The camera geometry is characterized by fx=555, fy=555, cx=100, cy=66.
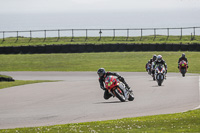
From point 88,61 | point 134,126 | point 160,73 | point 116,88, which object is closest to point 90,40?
point 88,61

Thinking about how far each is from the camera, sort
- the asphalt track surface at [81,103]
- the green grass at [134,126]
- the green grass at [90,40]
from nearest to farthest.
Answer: the green grass at [134,126]
the asphalt track surface at [81,103]
the green grass at [90,40]

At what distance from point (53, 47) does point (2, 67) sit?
9827 mm

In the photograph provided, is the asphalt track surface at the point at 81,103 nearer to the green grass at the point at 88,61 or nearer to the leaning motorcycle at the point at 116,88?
the leaning motorcycle at the point at 116,88

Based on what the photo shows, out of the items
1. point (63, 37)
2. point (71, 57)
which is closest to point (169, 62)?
point (71, 57)

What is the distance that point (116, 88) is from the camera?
1867 centimetres

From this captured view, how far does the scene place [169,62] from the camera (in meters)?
46.7

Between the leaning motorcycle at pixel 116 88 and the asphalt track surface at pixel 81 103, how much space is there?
0.29m

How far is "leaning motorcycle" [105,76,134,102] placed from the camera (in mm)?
18547

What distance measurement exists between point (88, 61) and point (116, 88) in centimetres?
3067

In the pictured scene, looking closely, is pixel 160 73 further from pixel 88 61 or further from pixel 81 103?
pixel 88 61

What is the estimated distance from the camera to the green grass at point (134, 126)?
38.5ft

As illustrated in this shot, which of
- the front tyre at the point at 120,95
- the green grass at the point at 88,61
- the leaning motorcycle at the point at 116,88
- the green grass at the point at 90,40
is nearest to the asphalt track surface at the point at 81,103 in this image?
the front tyre at the point at 120,95

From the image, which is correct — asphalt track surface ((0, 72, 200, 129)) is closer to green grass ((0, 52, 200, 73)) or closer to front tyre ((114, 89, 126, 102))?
front tyre ((114, 89, 126, 102))

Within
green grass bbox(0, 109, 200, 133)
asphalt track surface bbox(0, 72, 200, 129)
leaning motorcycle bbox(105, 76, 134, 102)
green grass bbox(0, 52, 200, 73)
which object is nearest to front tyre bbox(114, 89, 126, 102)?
leaning motorcycle bbox(105, 76, 134, 102)
